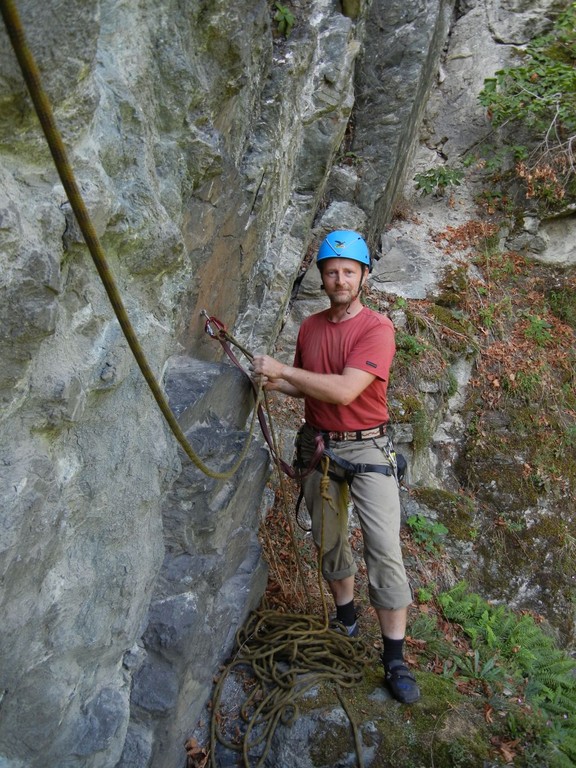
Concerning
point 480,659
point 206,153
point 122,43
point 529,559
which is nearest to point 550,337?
point 529,559

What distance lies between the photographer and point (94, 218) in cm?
210

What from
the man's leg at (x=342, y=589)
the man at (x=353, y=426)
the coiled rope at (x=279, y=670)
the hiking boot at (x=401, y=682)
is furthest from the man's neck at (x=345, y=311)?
the hiking boot at (x=401, y=682)

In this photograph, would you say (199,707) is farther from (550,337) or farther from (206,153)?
(550,337)

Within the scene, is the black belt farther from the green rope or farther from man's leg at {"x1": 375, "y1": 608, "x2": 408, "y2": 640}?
the green rope

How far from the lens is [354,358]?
3.40m

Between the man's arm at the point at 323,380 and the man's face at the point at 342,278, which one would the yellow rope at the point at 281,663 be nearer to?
the man's arm at the point at 323,380

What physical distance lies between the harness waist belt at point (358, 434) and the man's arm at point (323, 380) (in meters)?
0.29

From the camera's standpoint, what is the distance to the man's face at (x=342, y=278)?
11.7ft

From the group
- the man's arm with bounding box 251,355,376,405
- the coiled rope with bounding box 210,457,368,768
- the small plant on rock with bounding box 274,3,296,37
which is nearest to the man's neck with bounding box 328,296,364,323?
the man's arm with bounding box 251,355,376,405

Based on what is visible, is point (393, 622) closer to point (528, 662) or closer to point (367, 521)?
point (367, 521)

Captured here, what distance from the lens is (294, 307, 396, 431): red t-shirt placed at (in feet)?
11.2

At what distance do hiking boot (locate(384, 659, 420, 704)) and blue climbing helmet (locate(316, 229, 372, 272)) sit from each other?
242 cm

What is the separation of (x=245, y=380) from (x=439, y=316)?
4321 mm

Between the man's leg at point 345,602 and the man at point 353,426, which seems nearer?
the man at point 353,426
